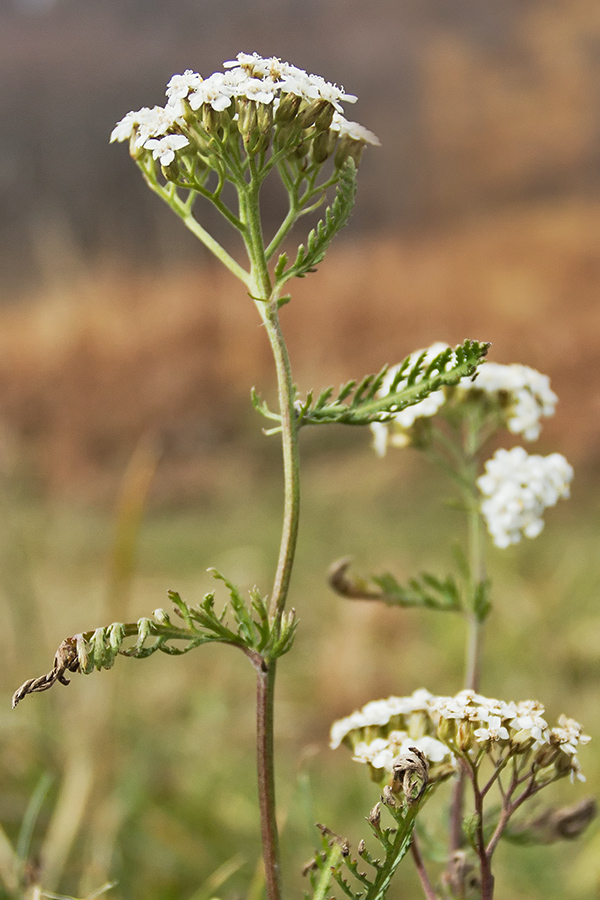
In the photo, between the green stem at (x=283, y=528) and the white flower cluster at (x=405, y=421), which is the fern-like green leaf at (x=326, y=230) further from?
the white flower cluster at (x=405, y=421)

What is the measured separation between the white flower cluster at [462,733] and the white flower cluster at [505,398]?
186 mm

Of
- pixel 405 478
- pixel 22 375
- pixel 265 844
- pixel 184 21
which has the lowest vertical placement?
pixel 265 844

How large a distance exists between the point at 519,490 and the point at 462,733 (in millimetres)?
191

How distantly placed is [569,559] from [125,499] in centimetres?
151

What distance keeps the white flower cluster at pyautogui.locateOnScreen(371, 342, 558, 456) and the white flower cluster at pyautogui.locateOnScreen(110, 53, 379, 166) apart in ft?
0.60

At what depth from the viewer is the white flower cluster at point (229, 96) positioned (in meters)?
0.36

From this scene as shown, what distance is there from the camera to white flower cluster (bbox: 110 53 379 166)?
36cm

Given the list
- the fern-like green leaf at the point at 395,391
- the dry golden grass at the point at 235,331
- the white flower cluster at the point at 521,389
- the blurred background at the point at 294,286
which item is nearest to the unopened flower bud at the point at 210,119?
the fern-like green leaf at the point at 395,391

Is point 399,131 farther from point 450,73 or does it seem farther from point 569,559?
point 569,559

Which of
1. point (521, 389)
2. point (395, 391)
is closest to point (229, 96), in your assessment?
point (395, 391)

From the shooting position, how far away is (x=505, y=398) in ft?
1.83

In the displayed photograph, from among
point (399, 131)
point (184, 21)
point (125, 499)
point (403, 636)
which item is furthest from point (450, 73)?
point (125, 499)

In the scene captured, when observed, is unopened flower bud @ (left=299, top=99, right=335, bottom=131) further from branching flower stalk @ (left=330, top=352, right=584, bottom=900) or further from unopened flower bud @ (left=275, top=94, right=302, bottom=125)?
branching flower stalk @ (left=330, top=352, right=584, bottom=900)

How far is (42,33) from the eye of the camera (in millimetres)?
3326
